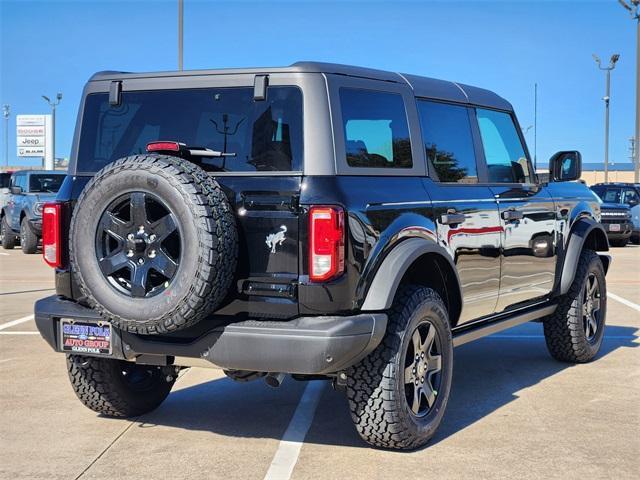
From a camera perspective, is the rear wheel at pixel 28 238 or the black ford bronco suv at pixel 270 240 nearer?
the black ford bronco suv at pixel 270 240

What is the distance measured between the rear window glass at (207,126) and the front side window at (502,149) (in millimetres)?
2040

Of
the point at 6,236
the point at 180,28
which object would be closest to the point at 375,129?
the point at 6,236

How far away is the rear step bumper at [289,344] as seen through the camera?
169 inches

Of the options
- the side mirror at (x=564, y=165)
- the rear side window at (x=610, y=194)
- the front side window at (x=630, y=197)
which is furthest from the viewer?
the rear side window at (x=610, y=194)

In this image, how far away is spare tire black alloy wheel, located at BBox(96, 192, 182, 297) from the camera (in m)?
4.36

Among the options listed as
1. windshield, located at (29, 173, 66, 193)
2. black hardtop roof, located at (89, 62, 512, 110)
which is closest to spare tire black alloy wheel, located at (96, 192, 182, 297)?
black hardtop roof, located at (89, 62, 512, 110)

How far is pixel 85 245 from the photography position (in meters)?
4.53

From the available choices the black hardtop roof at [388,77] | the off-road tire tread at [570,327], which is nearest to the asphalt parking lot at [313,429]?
the off-road tire tread at [570,327]

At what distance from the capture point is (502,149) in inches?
256

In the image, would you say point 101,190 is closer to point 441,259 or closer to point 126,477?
point 126,477

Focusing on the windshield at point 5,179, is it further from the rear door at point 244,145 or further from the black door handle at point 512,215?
the black door handle at point 512,215

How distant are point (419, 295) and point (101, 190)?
1747mm

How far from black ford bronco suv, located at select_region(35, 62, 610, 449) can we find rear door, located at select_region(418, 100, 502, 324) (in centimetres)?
2

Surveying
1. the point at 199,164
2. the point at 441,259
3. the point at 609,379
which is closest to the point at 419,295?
the point at 441,259
